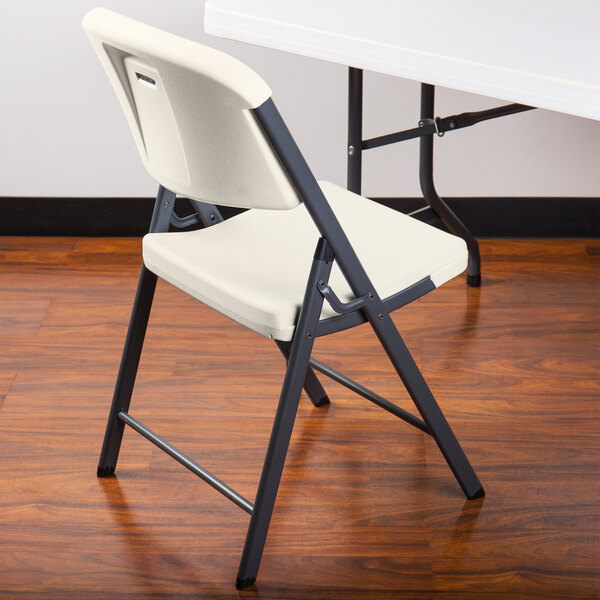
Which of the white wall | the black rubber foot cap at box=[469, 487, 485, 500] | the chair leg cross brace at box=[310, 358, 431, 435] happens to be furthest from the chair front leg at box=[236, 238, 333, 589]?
the white wall

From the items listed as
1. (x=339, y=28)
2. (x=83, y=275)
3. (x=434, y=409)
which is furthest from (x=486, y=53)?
(x=83, y=275)

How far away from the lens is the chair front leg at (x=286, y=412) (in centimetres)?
124

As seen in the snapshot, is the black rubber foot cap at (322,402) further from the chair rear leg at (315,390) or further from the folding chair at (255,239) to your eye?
the folding chair at (255,239)

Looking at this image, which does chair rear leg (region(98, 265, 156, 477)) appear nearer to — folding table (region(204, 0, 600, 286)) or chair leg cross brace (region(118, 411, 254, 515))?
chair leg cross brace (region(118, 411, 254, 515))

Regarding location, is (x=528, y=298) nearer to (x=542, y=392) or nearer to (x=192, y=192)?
(x=542, y=392)

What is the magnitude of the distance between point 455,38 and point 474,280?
3.09 feet

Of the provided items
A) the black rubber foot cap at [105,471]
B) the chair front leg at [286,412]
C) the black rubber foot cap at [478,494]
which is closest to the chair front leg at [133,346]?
the black rubber foot cap at [105,471]

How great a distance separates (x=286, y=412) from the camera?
132cm

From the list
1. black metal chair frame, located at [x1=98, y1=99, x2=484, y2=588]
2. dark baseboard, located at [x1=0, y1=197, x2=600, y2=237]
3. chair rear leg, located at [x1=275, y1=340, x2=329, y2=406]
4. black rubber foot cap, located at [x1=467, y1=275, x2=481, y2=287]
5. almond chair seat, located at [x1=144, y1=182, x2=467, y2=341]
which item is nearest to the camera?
black metal chair frame, located at [x1=98, y1=99, x2=484, y2=588]

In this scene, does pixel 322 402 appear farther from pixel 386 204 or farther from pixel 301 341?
pixel 386 204

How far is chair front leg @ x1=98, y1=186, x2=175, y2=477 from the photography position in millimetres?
1509

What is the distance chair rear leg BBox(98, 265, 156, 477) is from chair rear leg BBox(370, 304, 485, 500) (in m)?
0.40

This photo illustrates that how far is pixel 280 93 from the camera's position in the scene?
96.4 inches

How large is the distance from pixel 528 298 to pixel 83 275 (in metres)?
1.14
